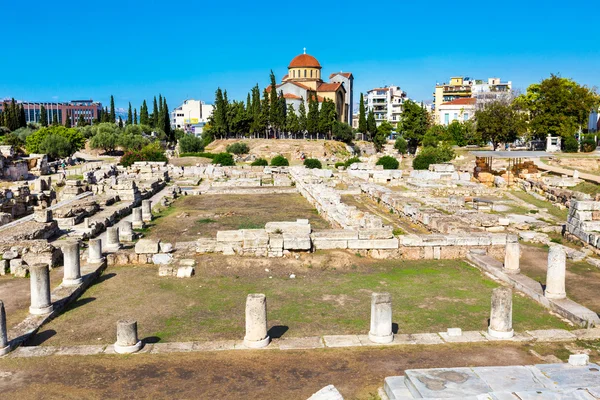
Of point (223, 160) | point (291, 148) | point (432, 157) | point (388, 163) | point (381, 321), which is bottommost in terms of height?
point (381, 321)

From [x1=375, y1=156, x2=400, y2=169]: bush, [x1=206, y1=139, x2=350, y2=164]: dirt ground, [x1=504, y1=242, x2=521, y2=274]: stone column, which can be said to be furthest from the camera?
[x1=206, y1=139, x2=350, y2=164]: dirt ground

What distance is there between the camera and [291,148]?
6862 centimetres

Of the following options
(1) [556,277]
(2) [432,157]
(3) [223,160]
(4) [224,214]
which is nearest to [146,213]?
(4) [224,214]

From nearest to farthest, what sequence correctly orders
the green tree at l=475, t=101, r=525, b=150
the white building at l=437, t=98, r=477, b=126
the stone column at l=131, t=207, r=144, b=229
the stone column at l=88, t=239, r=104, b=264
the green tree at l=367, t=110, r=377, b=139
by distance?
the stone column at l=88, t=239, r=104, b=264
the stone column at l=131, t=207, r=144, b=229
the green tree at l=475, t=101, r=525, b=150
the green tree at l=367, t=110, r=377, b=139
the white building at l=437, t=98, r=477, b=126

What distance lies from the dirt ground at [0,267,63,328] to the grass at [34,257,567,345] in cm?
89

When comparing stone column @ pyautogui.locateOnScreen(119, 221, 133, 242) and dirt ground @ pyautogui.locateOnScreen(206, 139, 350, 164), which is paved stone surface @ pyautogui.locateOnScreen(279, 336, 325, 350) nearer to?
stone column @ pyautogui.locateOnScreen(119, 221, 133, 242)

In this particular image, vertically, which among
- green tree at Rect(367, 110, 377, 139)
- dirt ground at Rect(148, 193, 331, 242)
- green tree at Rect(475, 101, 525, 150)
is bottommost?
dirt ground at Rect(148, 193, 331, 242)

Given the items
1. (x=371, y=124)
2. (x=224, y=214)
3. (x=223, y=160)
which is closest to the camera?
(x=224, y=214)

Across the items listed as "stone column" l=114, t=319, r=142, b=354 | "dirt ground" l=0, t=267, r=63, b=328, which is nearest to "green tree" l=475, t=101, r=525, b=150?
"dirt ground" l=0, t=267, r=63, b=328

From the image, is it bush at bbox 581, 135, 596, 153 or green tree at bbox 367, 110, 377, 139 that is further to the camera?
green tree at bbox 367, 110, 377, 139

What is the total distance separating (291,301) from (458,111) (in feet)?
276

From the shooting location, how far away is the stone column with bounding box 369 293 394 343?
26.6 ft

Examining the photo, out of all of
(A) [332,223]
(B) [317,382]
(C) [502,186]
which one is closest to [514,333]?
(B) [317,382]

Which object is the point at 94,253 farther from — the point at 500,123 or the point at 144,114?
the point at 144,114
